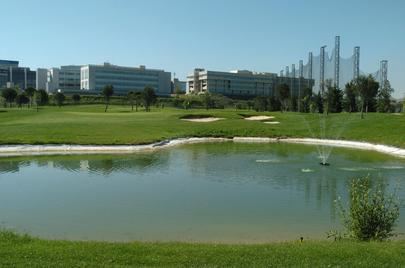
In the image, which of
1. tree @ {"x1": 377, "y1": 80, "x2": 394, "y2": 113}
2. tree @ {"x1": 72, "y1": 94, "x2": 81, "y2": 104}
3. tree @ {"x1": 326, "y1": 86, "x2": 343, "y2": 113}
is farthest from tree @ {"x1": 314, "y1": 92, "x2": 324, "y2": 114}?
tree @ {"x1": 72, "y1": 94, "x2": 81, "y2": 104}

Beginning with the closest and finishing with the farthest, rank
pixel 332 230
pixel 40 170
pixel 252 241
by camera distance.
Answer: pixel 252 241 → pixel 332 230 → pixel 40 170

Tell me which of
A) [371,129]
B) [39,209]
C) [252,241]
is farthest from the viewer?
[371,129]

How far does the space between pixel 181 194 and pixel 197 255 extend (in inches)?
432

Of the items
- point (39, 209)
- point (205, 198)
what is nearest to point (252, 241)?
point (205, 198)

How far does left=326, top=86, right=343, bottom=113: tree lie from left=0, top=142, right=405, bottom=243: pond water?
58289mm

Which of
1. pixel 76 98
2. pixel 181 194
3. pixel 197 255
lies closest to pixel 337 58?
pixel 76 98

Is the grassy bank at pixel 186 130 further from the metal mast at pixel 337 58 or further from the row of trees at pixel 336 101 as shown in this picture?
the metal mast at pixel 337 58

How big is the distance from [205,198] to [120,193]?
3.66 m

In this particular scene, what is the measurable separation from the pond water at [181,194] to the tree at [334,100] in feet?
191

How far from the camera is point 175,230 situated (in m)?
15.1

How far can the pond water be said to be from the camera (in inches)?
599

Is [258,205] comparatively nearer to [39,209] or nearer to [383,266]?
[39,209]

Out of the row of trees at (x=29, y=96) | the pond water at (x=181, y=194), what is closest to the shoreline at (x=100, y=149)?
the pond water at (x=181, y=194)

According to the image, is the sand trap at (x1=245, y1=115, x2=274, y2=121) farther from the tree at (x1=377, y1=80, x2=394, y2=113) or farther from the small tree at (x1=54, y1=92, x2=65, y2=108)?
the small tree at (x1=54, y1=92, x2=65, y2=108)
